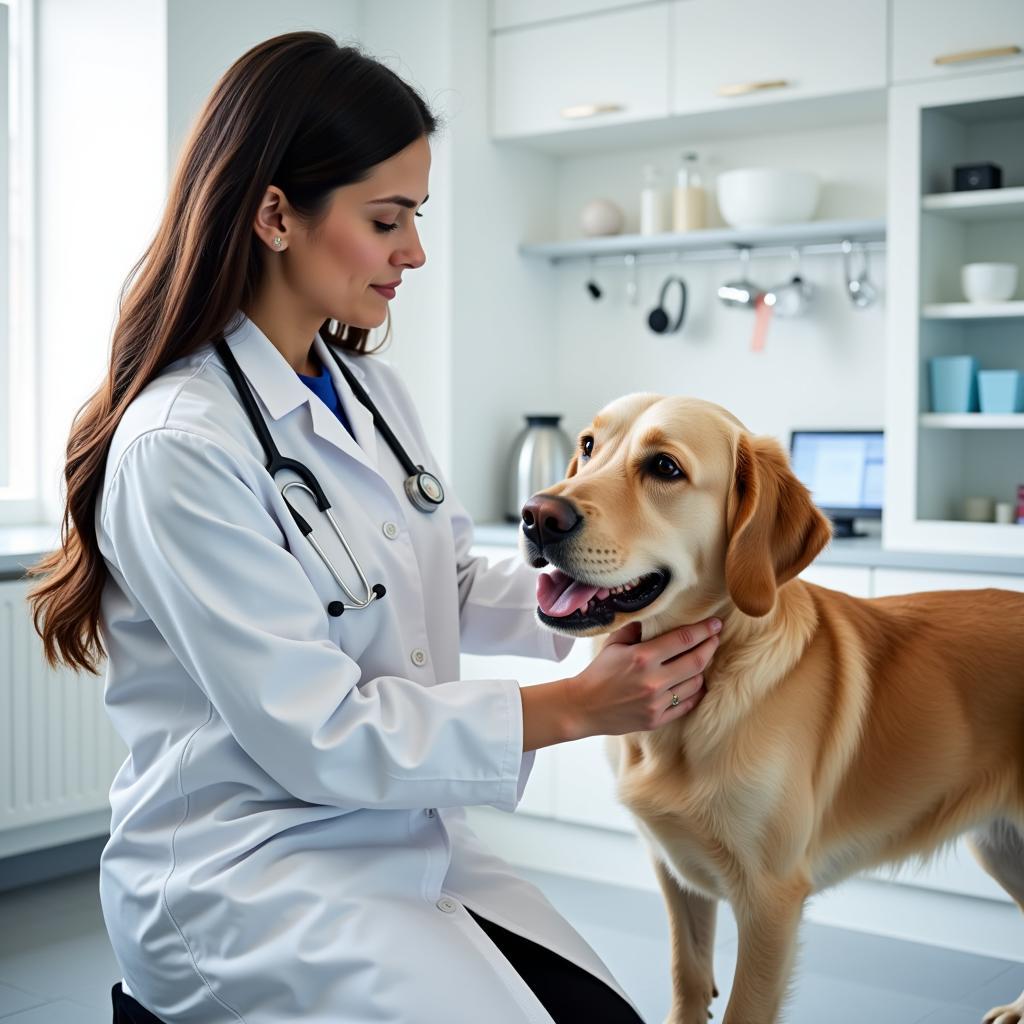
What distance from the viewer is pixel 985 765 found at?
A: 5.55 ft

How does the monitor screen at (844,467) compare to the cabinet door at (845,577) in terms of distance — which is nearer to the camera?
the cabinet door at (845,577)

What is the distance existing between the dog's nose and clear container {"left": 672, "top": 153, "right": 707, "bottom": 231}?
7.36ft

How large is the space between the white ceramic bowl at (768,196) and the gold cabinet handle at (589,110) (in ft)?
1.12

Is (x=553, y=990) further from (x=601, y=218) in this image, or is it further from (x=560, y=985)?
(x=601, y=218)

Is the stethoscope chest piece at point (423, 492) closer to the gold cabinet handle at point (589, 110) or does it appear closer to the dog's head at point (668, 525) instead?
the dog's head at point (668, 525)

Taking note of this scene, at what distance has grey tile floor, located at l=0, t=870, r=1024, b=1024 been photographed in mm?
2275

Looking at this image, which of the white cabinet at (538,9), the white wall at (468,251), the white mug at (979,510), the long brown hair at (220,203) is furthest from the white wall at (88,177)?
the white mug at (979,510)

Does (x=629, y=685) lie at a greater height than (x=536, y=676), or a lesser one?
greater

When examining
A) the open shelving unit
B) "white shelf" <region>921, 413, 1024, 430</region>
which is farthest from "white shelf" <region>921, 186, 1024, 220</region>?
"white shelf" <region>921, 413, 1024, 430</region>

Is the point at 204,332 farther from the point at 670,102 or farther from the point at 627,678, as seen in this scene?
the point at 670,102

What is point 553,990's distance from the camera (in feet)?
4.64

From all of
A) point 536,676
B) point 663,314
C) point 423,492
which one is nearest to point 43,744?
point 536,676

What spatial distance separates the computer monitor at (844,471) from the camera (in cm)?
310

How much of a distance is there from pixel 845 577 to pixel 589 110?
1442mm
